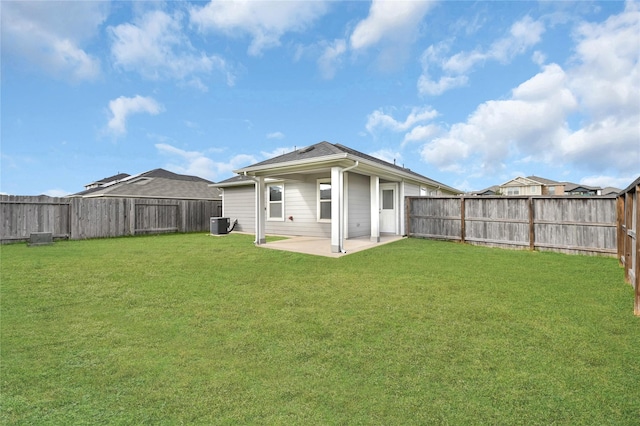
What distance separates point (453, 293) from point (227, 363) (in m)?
3.51

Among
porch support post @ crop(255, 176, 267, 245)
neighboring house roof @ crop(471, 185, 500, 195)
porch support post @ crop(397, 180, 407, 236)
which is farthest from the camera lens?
neighboring house roof @ crop(471, 185, 500, 195)

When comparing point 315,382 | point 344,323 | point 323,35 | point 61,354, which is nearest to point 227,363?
point 315,382

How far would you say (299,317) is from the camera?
11.5 ft

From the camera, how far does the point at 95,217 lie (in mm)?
12266

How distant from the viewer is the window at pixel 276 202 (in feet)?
42.5

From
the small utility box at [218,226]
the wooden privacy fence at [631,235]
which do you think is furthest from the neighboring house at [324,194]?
the wooden privacy fence at [631,235]

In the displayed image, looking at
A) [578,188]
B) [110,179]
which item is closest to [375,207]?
[110,179]

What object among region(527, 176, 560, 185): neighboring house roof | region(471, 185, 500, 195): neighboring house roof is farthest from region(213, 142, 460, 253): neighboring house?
region(527, 176, 560, 185): neighboring house roof

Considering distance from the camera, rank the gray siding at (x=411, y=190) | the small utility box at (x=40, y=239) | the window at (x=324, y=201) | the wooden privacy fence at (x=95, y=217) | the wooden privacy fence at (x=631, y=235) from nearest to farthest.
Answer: the wooden privacy fence at (x=631, y=235)
the small utility box at (x=40, y=239)
the wooden privacy fence at (x=95, y=217)
the window at (x=324, y=201)
the gray siding at (x=411, y=190)

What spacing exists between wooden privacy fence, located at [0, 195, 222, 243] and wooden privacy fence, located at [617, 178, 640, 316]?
53.2 feet

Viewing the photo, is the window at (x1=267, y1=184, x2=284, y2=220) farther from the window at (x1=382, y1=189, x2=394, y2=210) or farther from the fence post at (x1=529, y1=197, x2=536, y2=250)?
the fence post at (x1=529, y1=197, x2=536, y2=250)

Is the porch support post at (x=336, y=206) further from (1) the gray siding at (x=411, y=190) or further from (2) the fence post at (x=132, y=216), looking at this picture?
A: (2) the fence post at (x=132, y=216)

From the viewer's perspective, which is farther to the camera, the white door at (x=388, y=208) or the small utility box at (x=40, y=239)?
the white door at (x=388, y=208)

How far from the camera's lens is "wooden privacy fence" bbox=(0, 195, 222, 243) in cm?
1034
